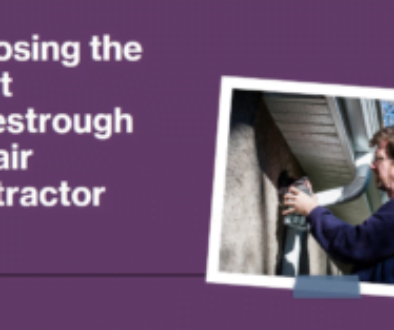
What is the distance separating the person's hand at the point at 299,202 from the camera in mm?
2408

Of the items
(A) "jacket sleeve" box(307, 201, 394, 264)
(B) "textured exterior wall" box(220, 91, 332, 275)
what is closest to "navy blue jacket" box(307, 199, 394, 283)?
(A) "jacket sleeve" box(307, 201, 394, 264)

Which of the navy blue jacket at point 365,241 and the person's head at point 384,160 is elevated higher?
the person's head at point 384,160

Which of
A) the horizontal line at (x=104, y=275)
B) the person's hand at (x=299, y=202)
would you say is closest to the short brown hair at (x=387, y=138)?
the person's hand at (x=299, y=202)

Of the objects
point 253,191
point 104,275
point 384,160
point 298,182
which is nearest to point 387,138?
point 384,160

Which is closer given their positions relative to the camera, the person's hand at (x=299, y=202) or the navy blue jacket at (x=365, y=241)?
the navy blue jacket at (x=365, y=241)

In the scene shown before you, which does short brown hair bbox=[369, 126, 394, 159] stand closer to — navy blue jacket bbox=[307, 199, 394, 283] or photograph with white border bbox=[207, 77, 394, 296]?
photograph with white border bbox=[207, 77, 394, 296]

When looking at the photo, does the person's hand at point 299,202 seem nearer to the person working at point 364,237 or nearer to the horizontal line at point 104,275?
the person working at point 364,237

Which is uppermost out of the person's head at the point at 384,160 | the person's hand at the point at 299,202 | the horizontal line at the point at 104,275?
the person's head at the point at 384,160

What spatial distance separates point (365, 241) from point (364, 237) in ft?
0.06

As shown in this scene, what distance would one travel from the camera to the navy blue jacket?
7.38 feet

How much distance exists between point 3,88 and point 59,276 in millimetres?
886

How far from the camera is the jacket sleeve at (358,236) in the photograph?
2254mm

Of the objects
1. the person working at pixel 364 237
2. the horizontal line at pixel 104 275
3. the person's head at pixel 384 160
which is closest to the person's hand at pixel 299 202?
the person working at pixel 364 237

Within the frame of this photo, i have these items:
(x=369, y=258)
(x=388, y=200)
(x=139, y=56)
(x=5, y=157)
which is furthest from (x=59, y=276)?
(x=388, y=200)
